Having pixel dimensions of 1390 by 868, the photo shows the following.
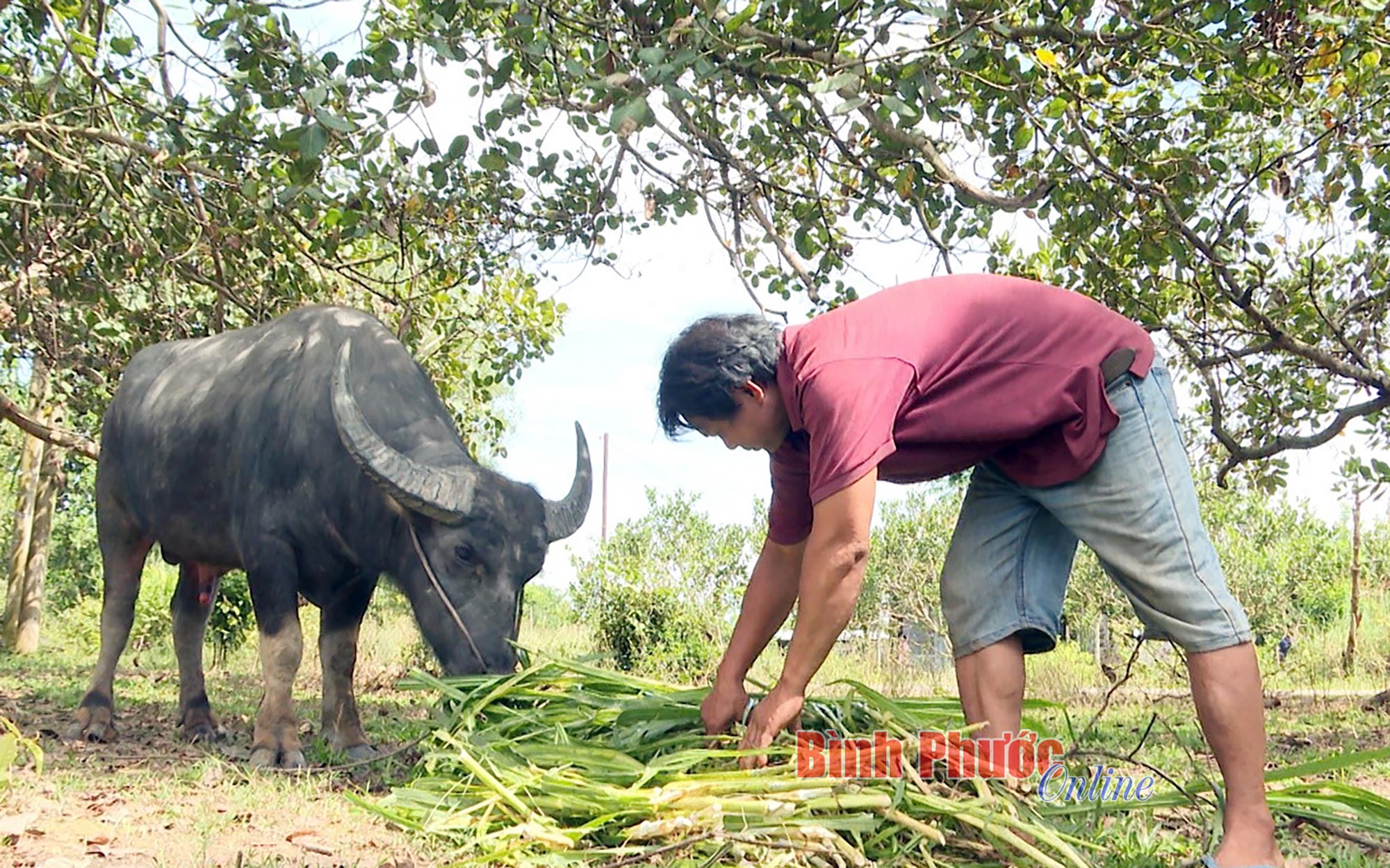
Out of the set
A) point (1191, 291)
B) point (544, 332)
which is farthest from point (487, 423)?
point (1191, 291)

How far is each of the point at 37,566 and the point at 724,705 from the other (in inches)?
466

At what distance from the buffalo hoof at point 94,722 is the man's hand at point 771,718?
3.47m

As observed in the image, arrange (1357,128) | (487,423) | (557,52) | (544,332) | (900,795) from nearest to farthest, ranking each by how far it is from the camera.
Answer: (900,795) → (557,52) → (1357,128) → (544,332) → (487,423)

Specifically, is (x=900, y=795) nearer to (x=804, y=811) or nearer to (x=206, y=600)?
(x=804, y=811)

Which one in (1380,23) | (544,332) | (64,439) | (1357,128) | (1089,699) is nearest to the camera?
(1380,23)

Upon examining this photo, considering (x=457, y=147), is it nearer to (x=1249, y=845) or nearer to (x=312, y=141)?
(x=312, y=141)

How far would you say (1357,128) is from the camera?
5.34 meters

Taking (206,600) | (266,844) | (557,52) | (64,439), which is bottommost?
(266,844)

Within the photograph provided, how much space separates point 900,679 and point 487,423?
4415 millimetres

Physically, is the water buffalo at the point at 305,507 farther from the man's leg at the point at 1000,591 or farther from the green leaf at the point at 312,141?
the man's leg at the point at 1000,591

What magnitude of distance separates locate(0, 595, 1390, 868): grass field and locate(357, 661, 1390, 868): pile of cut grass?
11 cm

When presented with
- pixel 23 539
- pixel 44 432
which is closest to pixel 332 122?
pixel 44 432

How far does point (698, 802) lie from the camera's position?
243 centimetres

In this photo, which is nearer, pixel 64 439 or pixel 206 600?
pixel 206 600
